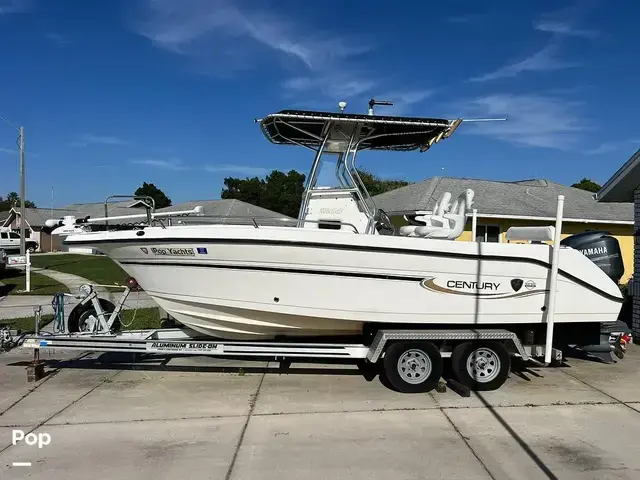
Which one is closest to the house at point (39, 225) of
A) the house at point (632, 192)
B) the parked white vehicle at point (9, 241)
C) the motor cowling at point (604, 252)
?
the parked white vehicle at point (9, 241)

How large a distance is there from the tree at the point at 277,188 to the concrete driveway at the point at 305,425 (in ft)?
121

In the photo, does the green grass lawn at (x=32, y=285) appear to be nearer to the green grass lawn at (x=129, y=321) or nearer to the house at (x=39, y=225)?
the green grass lawn at (x=129, y=321)

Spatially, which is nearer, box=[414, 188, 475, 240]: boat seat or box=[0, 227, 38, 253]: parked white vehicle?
box=[414, 188, 475, 240]: boat seat

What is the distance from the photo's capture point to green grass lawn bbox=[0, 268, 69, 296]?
15005mm

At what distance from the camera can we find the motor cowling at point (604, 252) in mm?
6828

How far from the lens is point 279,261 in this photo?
18.5 feet

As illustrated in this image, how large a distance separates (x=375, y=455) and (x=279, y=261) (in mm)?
2213

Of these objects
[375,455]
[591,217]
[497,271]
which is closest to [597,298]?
[497,271]

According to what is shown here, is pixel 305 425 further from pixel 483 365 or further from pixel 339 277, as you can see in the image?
pixel 483 365

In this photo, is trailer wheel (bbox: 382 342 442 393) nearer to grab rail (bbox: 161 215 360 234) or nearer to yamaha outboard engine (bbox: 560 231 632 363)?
grab rail (bbox: 161 215 360 234)

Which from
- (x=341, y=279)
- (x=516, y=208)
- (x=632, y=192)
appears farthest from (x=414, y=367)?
(x=516, y=208)

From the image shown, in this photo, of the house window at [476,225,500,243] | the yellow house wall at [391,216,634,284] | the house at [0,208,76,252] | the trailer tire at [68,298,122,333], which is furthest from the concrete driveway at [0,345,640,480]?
the house at [0,208,76,252]

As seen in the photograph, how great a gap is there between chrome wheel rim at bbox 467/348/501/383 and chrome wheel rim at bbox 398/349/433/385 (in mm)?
499

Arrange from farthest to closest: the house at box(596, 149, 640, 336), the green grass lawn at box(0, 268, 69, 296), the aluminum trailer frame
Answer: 1. the green grass lawn at box(0, 268, 69, 296)
2. the house at box(596, 149, 640, 336)
3. the aluminum trailer frame
